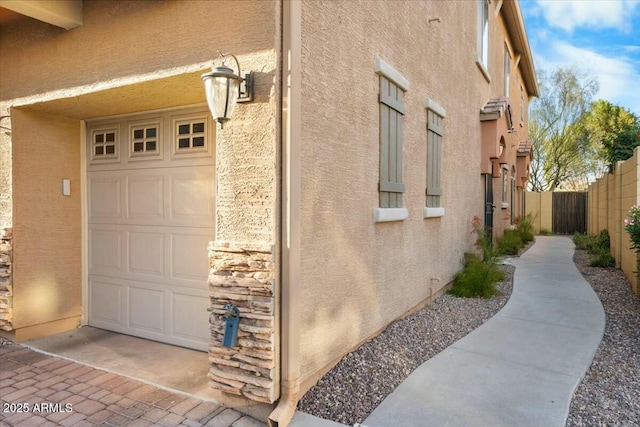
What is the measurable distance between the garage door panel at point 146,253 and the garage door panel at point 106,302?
0.39m

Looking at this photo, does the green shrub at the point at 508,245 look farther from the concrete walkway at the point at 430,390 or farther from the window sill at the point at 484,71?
the concrete walkway at the point at 430,390

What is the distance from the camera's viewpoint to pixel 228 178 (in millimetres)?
3404

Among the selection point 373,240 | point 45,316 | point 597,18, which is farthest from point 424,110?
point 597,18

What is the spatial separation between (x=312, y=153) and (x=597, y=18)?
27.6m

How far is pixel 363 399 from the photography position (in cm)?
350

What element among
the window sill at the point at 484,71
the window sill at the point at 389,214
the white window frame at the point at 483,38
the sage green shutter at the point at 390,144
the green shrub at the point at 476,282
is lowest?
the green shrub at the point at 476,282

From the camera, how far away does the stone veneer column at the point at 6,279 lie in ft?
15.7

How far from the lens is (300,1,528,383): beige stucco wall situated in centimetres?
352

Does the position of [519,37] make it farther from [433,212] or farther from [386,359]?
[386,359]

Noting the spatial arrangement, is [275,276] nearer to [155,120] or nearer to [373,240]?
[373,240]

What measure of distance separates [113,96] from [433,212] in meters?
4.42

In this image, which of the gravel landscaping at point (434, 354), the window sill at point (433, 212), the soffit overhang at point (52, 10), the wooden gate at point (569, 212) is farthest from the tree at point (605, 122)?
the soffit overhang at point (52, 10)

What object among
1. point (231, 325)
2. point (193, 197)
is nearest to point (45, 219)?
point (193, 197)

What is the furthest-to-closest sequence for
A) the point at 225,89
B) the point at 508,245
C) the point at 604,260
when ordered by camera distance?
the point at 508,245, the point at 604,260, the point at 225,89
